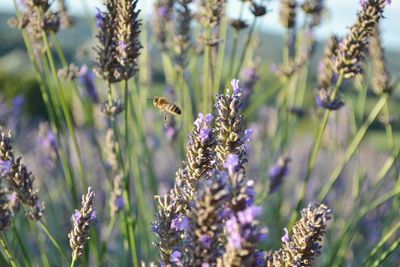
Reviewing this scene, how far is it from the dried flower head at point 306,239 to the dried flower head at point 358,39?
795mm

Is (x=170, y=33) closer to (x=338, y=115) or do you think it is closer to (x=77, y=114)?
(x=77, y=114)

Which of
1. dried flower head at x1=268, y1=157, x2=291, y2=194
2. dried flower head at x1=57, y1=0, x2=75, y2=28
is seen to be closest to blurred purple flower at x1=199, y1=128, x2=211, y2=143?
dried flower head at x1=268, y1=157, x2=291, y2=194

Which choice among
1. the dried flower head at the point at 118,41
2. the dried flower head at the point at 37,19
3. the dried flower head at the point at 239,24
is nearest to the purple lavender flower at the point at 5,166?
the dried flower head at the point at 118,41

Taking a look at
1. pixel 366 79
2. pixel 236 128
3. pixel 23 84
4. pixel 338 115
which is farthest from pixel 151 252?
pixel 23 84

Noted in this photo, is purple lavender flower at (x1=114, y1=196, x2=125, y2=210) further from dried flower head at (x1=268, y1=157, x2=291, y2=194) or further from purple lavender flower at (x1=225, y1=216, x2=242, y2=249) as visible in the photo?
purple lavender flower at (x1=225, y1=216, x2=242, y2=249)

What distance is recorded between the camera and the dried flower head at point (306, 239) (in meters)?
1.20

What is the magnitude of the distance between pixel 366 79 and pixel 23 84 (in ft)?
34.4

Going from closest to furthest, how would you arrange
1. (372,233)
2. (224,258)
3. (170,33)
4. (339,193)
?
(224,258) < (170,33) < (372,233) < (339,193)

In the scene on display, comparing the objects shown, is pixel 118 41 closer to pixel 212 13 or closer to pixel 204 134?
pixel 212 13

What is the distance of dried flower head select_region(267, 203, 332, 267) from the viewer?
1.20 meters

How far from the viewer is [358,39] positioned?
183 centimetres

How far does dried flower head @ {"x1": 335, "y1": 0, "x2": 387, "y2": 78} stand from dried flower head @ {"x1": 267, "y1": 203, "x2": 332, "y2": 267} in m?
0.79

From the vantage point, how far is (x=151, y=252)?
249 cm

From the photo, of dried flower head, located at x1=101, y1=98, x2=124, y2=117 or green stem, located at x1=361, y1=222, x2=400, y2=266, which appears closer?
green stem, located at x1=361, y1=222, x2=400, y2=266
